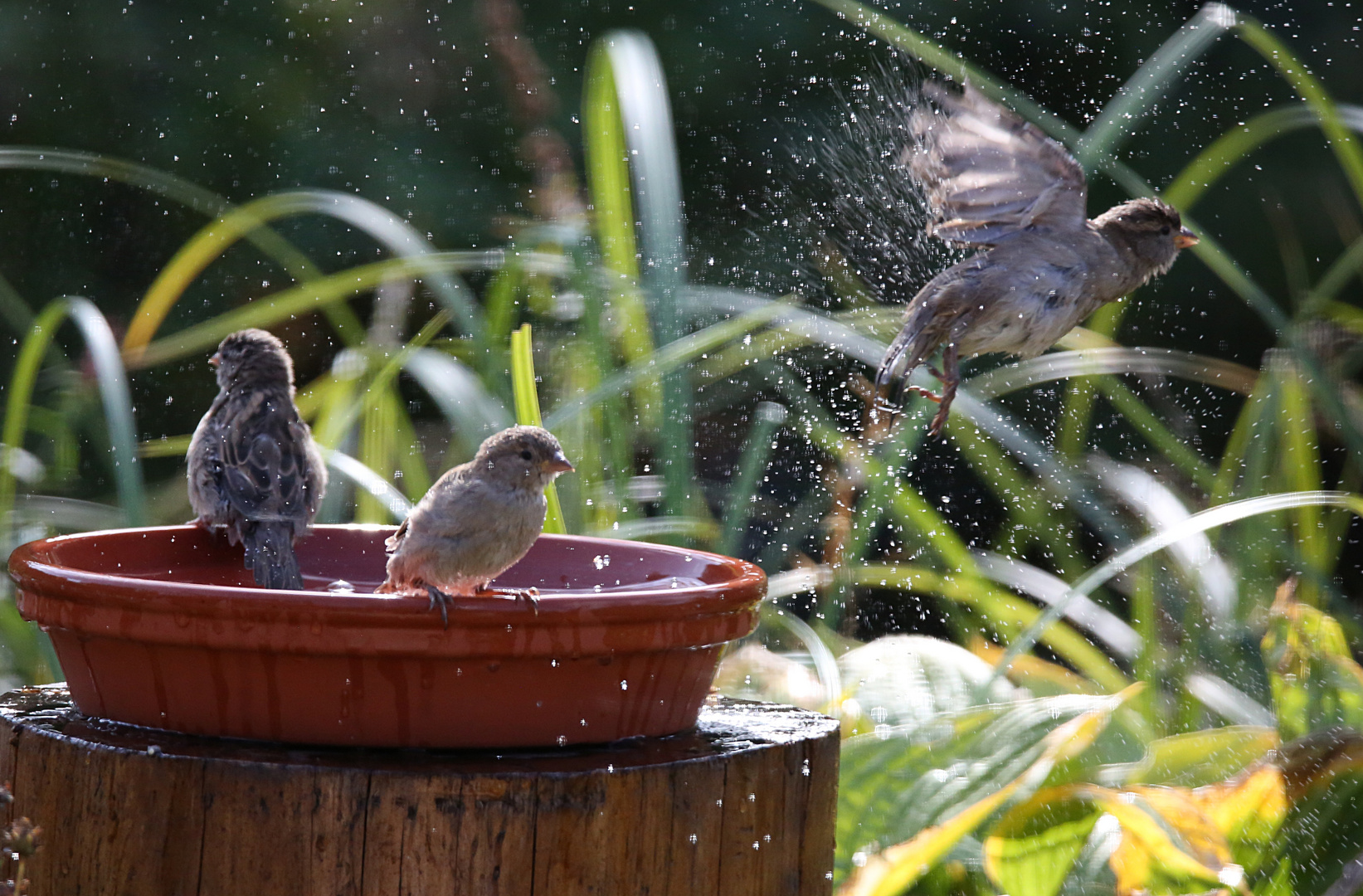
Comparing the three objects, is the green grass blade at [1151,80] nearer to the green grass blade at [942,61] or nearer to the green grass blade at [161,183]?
the green grass blade at [942,61]

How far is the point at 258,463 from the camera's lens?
3.21 meters

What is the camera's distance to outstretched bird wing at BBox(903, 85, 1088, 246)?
9.50ft

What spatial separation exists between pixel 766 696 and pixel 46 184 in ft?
14.8

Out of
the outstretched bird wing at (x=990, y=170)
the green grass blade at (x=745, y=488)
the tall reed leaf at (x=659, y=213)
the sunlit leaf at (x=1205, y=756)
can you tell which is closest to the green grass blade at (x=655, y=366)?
the tall reed leaf at (x=659, y=213)

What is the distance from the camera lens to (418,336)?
3963 millimetres

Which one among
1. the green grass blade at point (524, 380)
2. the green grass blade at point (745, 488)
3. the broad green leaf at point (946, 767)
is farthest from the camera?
the green grass blade at point (745, 488)

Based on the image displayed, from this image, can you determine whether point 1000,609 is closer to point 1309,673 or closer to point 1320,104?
point 1309,673

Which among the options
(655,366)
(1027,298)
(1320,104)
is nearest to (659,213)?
(655,366)

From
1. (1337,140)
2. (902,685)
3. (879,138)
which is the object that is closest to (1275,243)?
(1337,140)

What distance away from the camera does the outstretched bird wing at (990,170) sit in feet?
9.50

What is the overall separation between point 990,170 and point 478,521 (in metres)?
1.33

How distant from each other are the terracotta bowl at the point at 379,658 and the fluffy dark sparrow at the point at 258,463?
632mm

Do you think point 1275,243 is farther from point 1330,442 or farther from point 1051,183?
point 1051,183

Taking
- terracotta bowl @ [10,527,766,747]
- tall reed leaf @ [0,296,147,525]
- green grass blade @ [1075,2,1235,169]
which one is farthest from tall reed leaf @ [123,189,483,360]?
terracotta bowl @ [10,527,766,747]
